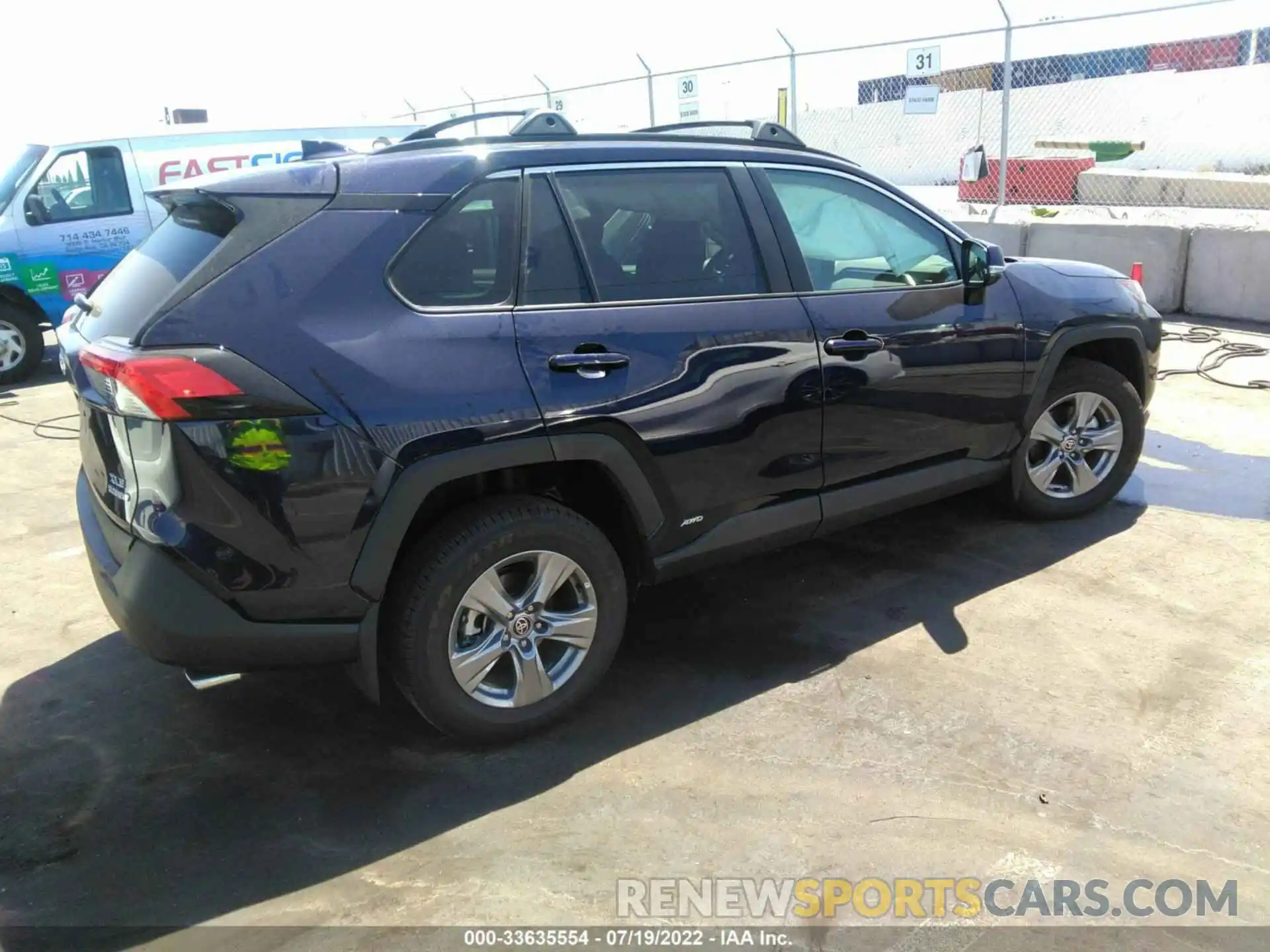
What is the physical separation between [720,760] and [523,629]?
2.45 feet

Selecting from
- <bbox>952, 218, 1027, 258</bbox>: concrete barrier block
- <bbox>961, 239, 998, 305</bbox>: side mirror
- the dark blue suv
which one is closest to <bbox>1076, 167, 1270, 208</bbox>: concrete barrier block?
<bbox>952, 218, 1027, 258</bbox>: concrete barrier block

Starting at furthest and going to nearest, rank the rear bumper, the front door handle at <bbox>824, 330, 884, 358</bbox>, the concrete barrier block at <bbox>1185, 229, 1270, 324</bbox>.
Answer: the concrete barrier block at <bbox>1185, 229, 1270, 324</bbox>
the front door handle at <bbox>824, 330, 884, 358</bbox>
the rear bumper

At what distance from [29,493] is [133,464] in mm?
3844

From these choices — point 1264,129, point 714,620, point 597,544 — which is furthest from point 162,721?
point 1264,129

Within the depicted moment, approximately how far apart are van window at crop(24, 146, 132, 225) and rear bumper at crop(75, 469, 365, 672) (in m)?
7.94

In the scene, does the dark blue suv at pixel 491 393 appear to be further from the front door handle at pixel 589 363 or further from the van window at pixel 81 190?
the van window at pixel 81 190

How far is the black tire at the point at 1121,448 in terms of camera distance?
4.66 m

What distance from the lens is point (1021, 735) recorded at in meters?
3.21

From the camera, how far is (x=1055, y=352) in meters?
4.49

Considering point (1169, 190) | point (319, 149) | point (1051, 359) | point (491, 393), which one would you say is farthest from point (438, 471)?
point (1169, 190)

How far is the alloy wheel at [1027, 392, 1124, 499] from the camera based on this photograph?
4.75 metres

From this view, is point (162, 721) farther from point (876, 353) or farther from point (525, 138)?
point (876, 353)

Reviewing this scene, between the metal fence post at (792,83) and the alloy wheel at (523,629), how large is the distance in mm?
10833

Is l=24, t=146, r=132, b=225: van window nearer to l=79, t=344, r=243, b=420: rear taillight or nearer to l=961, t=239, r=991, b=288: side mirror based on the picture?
l=79, t=344, r=243, b=420: rear taillight
